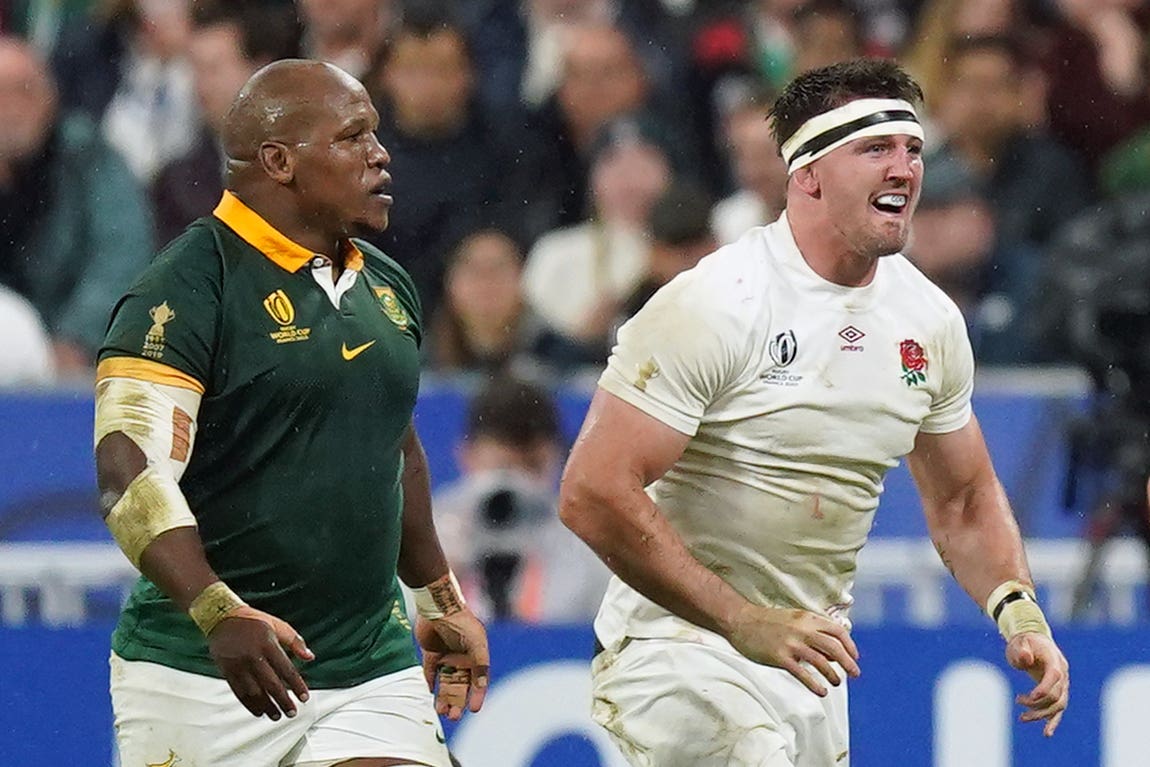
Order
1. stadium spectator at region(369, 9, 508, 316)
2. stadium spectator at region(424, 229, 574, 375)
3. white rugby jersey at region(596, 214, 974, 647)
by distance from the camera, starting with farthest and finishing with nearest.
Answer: stadium spectator at region(369, 9, 508, 316), stadium spectator at region(424, 229, 574, 375), white rugby jersey at region(596, 214, 974, 647)

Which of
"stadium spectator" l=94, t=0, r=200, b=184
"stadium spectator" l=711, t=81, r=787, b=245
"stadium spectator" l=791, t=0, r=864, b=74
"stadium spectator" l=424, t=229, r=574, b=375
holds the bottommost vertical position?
"stadium spectator" l=424, t=229, r=574, b=375

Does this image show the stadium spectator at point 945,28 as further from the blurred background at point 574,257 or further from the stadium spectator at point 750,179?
the stadium spectator at point 750,179

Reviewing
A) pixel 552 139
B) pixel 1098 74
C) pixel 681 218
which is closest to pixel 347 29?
pixel 552 139

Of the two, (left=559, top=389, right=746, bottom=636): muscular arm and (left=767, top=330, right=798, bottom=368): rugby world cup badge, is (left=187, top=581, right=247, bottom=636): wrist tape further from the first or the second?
(left=767, top=330, right=798, bottom=368): rugby world cup badge

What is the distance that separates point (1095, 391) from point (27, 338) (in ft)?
13.6

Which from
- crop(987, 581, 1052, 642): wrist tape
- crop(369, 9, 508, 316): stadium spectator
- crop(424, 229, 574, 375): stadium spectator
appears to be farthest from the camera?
crop(369, 9, 508, 316): stadium spectator

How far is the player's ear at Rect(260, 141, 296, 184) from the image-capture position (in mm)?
5355

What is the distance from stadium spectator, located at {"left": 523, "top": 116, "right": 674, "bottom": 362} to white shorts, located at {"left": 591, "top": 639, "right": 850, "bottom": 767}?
167 inches

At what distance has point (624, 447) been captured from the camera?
5.42 m

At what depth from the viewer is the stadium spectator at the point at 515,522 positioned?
27.5ft

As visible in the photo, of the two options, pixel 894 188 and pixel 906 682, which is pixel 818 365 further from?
pixel 906 682

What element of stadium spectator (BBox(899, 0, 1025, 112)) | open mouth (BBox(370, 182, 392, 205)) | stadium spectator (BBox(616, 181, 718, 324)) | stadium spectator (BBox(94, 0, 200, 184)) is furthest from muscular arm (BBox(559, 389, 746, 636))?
stadium spectator (BBox(899, 0, 1025, 112))

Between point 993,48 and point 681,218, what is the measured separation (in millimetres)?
A: 2146

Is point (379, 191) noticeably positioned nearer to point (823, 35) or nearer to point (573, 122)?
point (573, 122)
